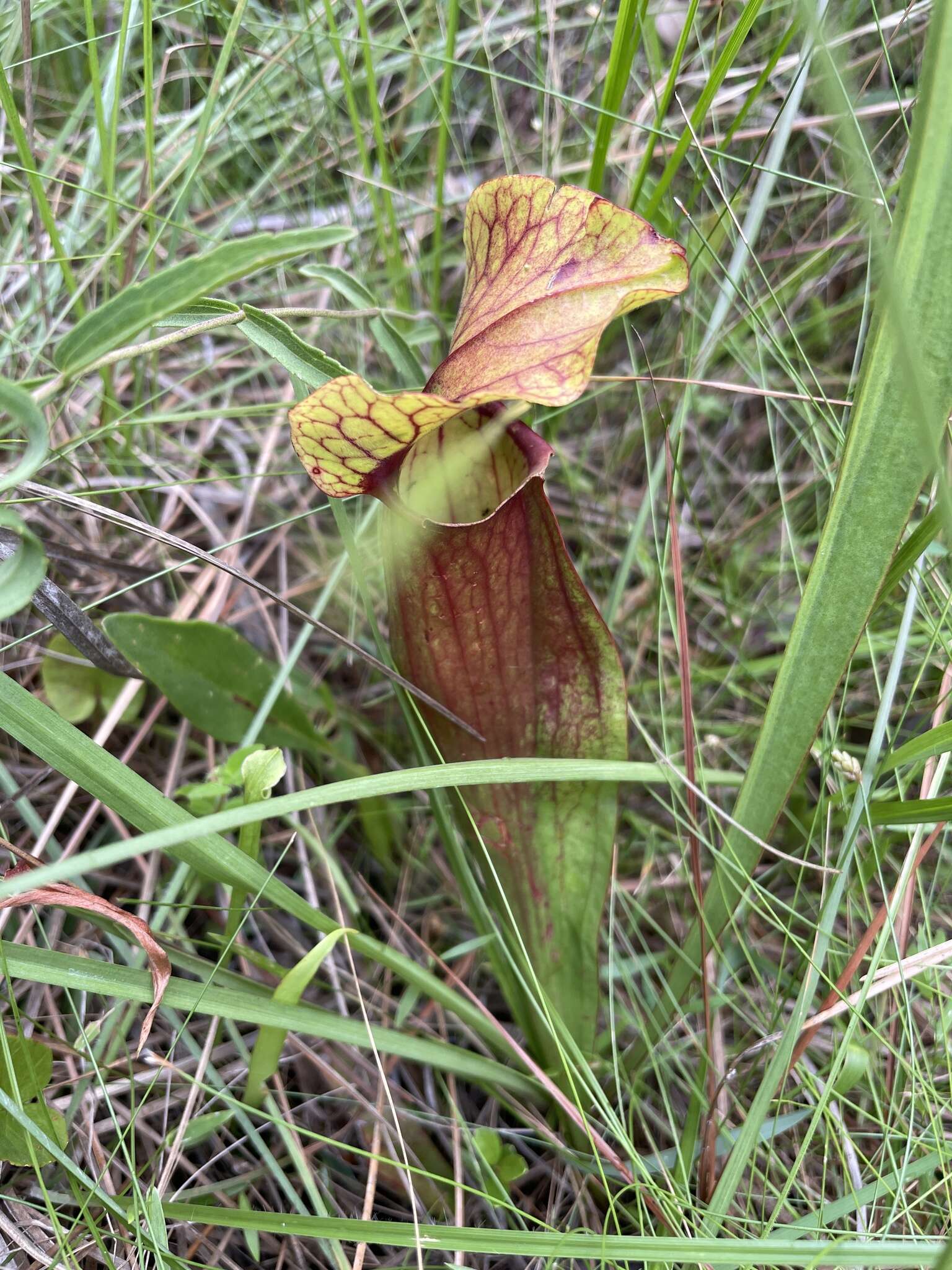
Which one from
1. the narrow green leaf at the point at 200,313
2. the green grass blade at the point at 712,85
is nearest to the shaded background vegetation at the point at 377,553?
the green grass blade at the point at 712,85

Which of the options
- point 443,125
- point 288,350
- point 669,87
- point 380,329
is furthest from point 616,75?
point 288,350

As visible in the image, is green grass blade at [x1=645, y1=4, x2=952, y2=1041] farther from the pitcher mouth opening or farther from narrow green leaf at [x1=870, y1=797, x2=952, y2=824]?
the pitcher mouth opening

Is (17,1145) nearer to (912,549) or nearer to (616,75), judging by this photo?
(912,549)

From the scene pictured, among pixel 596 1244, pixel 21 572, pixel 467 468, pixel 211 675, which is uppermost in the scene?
pixel 21 572

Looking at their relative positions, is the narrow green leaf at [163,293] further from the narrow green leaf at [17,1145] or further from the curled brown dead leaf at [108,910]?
the narrow green leaf at [17,1145]

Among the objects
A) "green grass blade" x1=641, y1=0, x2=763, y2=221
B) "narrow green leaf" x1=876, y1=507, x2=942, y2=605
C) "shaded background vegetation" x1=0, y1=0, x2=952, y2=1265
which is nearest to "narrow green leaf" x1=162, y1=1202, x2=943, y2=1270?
"shaded background vegetation" x1=0, y1=0, x2=952, y2=1265
